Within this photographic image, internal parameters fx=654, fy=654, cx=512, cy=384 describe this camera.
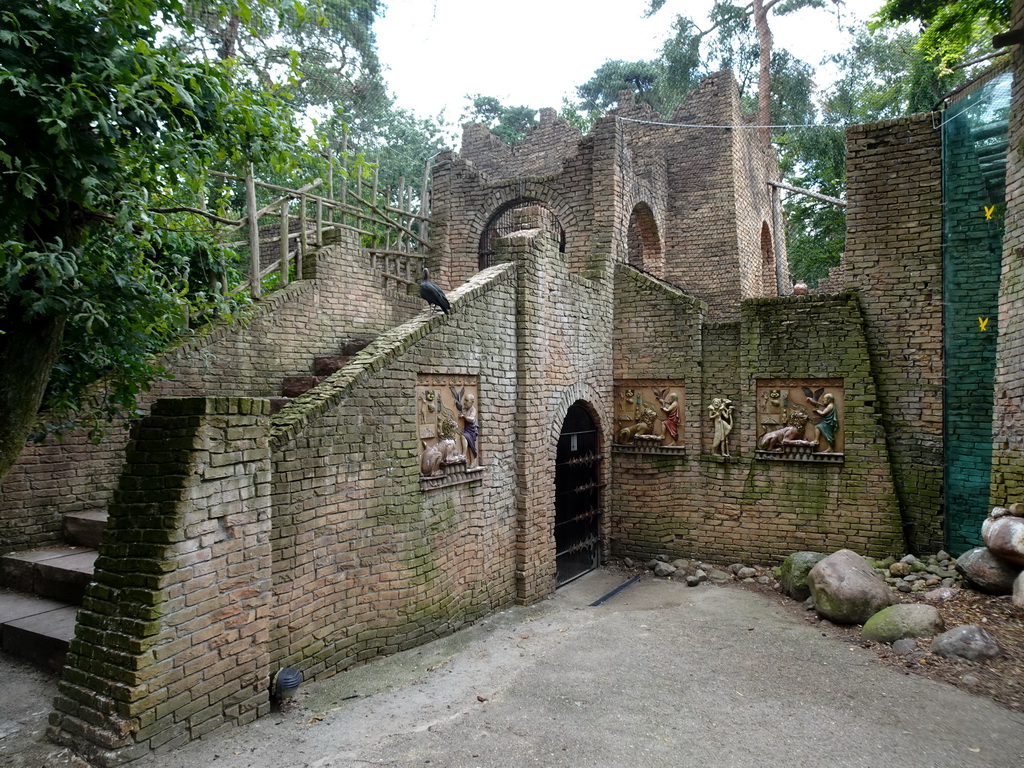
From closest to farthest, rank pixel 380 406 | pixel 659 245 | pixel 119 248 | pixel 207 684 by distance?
pixel 207 684 → pixel 119 248 → pixel 380 406 → pixel 659 245

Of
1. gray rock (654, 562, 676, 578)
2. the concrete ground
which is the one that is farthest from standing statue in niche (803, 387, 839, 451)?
the concrete ground

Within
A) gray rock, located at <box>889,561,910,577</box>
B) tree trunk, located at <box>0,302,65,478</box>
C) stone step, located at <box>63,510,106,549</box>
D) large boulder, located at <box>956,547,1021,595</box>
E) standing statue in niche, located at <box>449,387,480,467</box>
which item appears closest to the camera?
tree trunk, located at <box>0,302,65,478</box>

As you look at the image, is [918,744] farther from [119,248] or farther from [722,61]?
[722,61]

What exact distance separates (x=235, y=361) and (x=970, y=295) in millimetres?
9251

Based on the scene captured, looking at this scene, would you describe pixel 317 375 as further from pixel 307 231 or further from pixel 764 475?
pixel 764 475

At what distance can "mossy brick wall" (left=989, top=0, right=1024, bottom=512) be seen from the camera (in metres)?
6.89

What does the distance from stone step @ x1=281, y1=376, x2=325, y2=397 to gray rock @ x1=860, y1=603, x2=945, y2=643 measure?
21.5 feet

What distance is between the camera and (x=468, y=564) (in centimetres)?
712

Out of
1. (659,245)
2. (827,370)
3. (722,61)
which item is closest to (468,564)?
(827,370)

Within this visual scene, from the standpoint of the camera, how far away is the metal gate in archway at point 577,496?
30.2 ft

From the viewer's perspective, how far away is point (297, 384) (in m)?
7.73

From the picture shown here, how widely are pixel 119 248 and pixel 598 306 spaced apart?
6471 mm

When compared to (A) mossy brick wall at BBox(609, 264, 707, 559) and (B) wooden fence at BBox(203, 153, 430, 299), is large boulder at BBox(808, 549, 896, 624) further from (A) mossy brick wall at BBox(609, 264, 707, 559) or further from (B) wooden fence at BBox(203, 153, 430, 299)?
(B) wooden fence at BBox(203, 153, 430, 299)

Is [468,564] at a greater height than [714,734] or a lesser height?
greater
